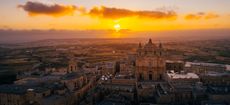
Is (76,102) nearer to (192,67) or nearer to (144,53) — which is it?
(144,53)

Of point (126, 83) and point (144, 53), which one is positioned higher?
point (144, 53)

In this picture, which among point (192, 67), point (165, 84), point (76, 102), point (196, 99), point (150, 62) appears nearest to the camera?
point (196, 99)

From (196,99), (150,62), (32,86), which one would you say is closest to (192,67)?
(150,62)

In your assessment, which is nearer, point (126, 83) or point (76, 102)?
point (76, 102)

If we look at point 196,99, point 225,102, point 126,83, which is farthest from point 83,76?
point 225,102

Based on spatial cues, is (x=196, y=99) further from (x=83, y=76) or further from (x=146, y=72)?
Answer: (x=83, y=76)

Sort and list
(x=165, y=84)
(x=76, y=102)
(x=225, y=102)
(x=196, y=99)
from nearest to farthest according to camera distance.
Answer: (x=225, y=102)
(x=196, y=99)
(x=76, y=102)
(x=165, y=84)
